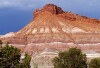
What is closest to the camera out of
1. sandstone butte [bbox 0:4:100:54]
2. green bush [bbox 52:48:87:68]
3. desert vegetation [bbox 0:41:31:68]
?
desert vegetation [bbox 0:41:31:68]

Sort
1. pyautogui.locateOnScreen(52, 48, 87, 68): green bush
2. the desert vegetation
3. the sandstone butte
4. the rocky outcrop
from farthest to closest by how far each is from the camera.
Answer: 1. the rocky outcrop
2. the sandstone butte
3. pyautogui.locateOnScreen(52, 48, 87, 68): green bush
4. the desert vegetation

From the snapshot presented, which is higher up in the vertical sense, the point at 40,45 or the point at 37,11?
the point at 37,11

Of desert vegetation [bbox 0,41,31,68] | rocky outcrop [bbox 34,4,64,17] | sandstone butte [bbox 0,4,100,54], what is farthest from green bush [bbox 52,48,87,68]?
rocky outcrop [bbox 34,4,64,17]

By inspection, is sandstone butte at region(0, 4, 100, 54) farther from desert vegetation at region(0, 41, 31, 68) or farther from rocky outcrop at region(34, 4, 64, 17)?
desert vegetation at region(0, 41, 31, 68)

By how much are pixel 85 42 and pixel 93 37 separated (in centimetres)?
294

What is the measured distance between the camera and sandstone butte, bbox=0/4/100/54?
470 ft

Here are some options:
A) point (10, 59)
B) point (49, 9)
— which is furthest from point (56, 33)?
point (10, 59)

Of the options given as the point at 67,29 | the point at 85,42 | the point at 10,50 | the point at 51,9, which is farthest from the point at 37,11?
the point at 10,50

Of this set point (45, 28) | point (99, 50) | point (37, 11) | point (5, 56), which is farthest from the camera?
point (37, 11)

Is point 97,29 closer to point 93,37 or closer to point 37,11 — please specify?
point 93,37

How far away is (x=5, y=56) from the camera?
210 feet

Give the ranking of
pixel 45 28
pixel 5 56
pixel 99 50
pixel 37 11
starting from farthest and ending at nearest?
pixel 37 11
pixel 45 28
pixel 99 50
pixel 5 56

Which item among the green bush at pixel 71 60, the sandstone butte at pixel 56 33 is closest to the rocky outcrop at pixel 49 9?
the sandstone butte at pixel 56 33

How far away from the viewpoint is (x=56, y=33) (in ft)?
488
